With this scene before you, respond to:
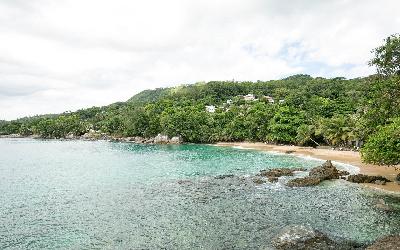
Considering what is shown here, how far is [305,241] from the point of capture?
85.0ft

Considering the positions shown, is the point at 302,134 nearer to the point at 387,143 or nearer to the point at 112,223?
the point at 387,143

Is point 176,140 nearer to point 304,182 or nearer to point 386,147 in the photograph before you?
point 304,182

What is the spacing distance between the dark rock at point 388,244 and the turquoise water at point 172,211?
306 cm

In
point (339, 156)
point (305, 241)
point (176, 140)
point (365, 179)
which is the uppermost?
point (176, 140)

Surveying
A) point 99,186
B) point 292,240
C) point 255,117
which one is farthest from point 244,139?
point 292,240

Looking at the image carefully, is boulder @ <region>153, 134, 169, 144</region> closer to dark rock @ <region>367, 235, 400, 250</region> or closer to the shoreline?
the shoreline

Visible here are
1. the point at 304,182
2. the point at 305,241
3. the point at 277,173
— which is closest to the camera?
the point at 305,241

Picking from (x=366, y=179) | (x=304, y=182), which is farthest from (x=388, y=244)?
(x=366, y=179)

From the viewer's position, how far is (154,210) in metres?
37.2

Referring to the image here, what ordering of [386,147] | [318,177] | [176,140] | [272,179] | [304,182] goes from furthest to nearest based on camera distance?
[176,140], [272,179], [318,177], [304,182], [386,147]

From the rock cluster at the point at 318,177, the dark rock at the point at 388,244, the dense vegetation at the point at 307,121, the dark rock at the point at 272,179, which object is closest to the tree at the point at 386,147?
the dense vegetation at the point at 307,121

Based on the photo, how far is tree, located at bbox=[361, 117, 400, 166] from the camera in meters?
39.2

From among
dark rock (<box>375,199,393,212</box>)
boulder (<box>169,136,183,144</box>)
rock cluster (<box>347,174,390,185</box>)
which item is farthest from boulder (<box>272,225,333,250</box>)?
boulder (<box>169,136,183,144</box>)

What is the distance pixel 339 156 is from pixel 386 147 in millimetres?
39678
